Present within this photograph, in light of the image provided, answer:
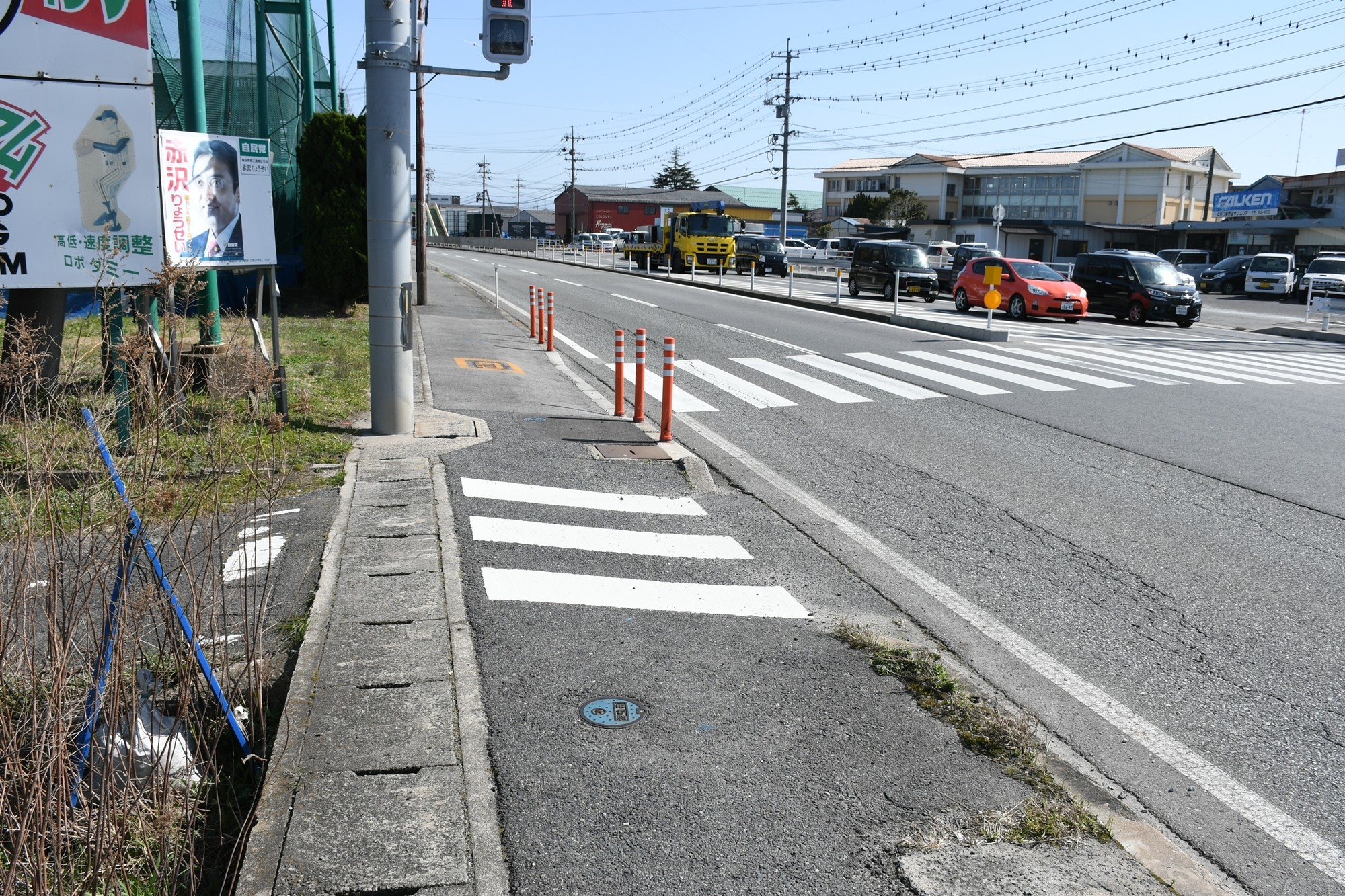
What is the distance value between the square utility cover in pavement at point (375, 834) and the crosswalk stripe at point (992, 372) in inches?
486

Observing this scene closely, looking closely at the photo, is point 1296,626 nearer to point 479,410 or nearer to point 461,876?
point 461,876

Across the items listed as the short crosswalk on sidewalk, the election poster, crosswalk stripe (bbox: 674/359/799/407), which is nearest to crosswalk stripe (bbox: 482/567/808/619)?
the short crosswalk on sidewalk

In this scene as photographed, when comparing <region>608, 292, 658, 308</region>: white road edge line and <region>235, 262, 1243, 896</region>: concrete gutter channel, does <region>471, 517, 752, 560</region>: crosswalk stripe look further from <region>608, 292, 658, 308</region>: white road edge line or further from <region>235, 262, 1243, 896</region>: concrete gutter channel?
<region>608, 292, 658, 308</region>: white road edge line

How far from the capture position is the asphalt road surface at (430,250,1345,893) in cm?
430

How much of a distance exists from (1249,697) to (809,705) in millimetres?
2121

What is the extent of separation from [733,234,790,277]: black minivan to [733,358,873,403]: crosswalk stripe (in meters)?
31.5

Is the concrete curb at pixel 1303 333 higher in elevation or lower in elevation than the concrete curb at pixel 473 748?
higher

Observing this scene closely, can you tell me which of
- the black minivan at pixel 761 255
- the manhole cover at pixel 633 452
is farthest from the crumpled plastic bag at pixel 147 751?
the black minivan at pixel 761 255

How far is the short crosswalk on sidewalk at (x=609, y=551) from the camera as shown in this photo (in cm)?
586

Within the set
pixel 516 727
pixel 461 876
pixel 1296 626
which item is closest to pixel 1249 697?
pixel 1296 626

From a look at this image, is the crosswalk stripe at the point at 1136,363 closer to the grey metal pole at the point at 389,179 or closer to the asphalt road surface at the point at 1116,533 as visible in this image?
the asphalt road surface at the point at 1116,533

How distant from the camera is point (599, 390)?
13.8 metres

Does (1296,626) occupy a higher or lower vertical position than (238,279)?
lower

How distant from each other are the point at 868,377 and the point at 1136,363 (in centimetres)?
576
